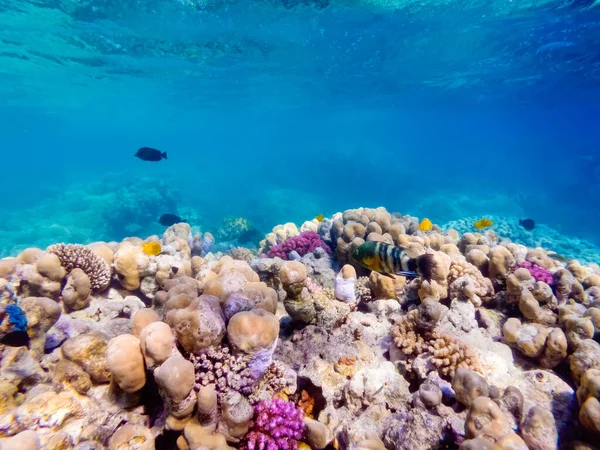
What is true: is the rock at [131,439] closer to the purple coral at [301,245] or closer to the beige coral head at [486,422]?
the beige coral head at [486,422]

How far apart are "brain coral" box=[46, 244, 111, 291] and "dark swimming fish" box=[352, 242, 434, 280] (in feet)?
11.5

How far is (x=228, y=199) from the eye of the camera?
36.5 meters

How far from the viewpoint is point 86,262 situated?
4.18 m

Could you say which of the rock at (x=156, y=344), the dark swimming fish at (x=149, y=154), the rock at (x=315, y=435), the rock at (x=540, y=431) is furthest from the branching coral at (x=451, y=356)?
the dark swimming fish at (x=149, y=154)

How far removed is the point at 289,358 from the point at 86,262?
118 inches

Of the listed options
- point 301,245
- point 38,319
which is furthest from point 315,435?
point 301,245

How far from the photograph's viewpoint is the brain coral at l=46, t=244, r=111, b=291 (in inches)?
159

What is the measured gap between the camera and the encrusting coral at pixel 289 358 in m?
2.26

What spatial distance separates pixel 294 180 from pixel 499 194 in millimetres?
31076

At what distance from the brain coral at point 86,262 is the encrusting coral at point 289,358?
16 mm

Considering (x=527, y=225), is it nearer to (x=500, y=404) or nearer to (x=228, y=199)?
(x=500, y=404)

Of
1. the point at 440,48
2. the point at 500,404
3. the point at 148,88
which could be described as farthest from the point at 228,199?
the point at 500,404

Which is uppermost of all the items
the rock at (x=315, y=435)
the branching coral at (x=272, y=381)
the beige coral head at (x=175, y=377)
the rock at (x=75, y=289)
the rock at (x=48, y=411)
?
the beige coral head at (x=175, y=377)

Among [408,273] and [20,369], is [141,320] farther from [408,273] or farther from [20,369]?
[408,273]
